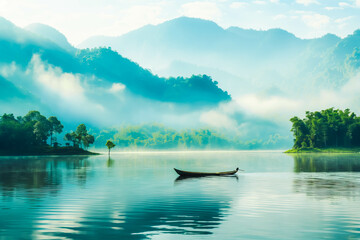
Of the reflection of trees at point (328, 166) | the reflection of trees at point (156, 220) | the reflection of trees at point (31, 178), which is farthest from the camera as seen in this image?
the reflection of trees at point (328, 166)

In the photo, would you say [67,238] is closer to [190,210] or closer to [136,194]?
[190,210]

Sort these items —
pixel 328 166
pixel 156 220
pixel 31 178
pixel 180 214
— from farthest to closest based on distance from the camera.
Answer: pixel 328 166, pixel 31 178, pixel 180 214, pixel 156 220

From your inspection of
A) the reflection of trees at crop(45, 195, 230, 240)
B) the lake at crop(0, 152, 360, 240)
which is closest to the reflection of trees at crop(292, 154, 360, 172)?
the lake at crop(0, 152, 360, 240)

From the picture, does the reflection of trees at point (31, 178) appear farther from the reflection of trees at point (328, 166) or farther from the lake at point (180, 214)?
the reflection of trees at point (328, 166)

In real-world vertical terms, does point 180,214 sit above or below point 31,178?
below

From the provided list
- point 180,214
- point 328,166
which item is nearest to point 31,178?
point 180,214

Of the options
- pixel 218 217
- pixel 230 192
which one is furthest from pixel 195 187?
pixel 218 217

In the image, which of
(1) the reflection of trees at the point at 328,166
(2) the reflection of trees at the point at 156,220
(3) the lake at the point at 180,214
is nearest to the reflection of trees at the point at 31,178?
(3) the lake at the point at 180,214

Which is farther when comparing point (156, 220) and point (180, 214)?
point (180, 214)

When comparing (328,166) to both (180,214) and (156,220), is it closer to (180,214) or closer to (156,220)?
(180,214)

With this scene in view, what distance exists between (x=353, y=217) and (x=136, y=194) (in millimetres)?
24240

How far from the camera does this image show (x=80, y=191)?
49.8m

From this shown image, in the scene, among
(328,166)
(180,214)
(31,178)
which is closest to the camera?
(180,214)

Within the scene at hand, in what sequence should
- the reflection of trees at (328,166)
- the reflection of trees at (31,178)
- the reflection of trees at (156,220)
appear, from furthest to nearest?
1. the reflection of trees at (328,166)
2. the reflection of trees at (31,178)
3. the reflection of trees at (156,220)
